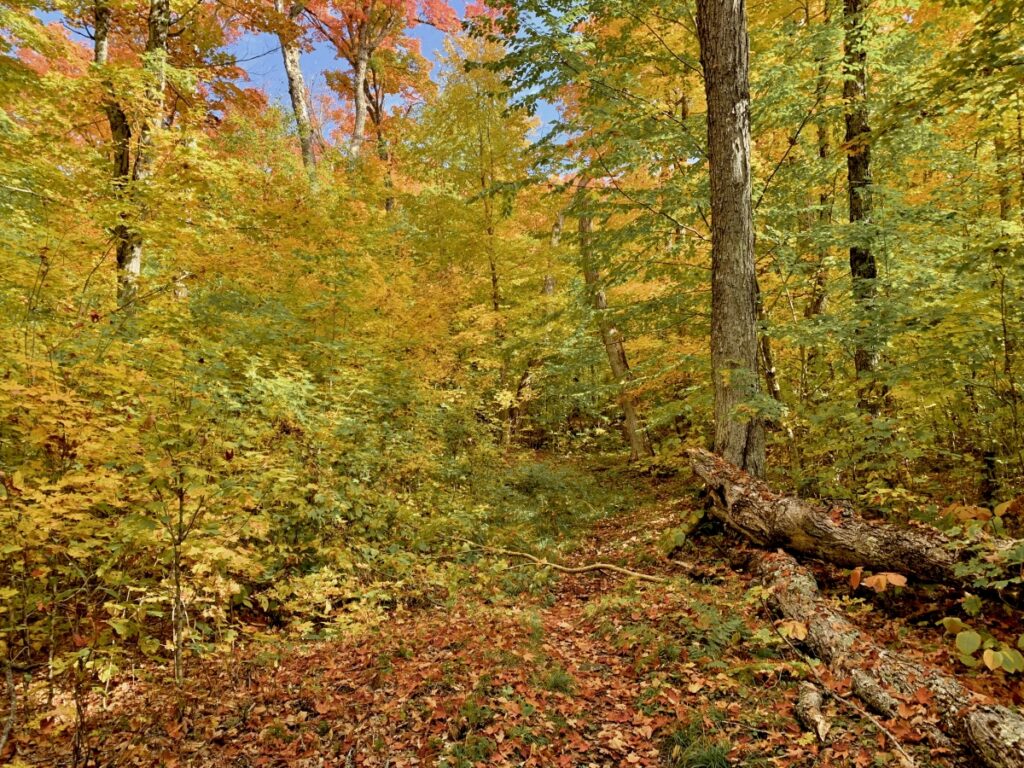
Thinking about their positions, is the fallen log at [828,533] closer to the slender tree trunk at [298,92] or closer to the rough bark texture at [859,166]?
the rough bark texture at [859,166]

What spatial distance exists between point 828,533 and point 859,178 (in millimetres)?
5722

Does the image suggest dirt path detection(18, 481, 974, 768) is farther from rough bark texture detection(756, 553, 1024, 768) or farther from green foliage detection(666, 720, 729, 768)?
rough bark texture detection(756, 553, 1024, 768)

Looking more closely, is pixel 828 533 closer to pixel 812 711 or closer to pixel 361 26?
pixel 812 711

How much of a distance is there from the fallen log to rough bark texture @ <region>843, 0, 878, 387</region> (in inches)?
98.5

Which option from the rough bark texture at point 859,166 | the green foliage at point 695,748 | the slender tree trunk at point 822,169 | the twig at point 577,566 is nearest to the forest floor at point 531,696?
the green foliage at point 695,748

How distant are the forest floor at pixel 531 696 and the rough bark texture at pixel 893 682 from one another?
0.13 meters

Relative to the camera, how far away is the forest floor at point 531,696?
127 inches

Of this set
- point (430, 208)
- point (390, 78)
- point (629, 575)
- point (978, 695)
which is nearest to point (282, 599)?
point (629, 575)

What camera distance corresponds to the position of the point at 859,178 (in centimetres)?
754

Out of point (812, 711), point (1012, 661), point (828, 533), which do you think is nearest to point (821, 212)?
point (828, 533)

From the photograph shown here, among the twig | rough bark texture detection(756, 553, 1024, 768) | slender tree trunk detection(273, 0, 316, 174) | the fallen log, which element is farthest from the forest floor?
slender tree trunk detection(273, 0, 316, 174)

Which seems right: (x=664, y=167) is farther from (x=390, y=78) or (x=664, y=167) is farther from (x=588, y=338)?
(x=390, y=78)

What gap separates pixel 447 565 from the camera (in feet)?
22.8

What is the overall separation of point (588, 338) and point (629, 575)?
9.03 metres
